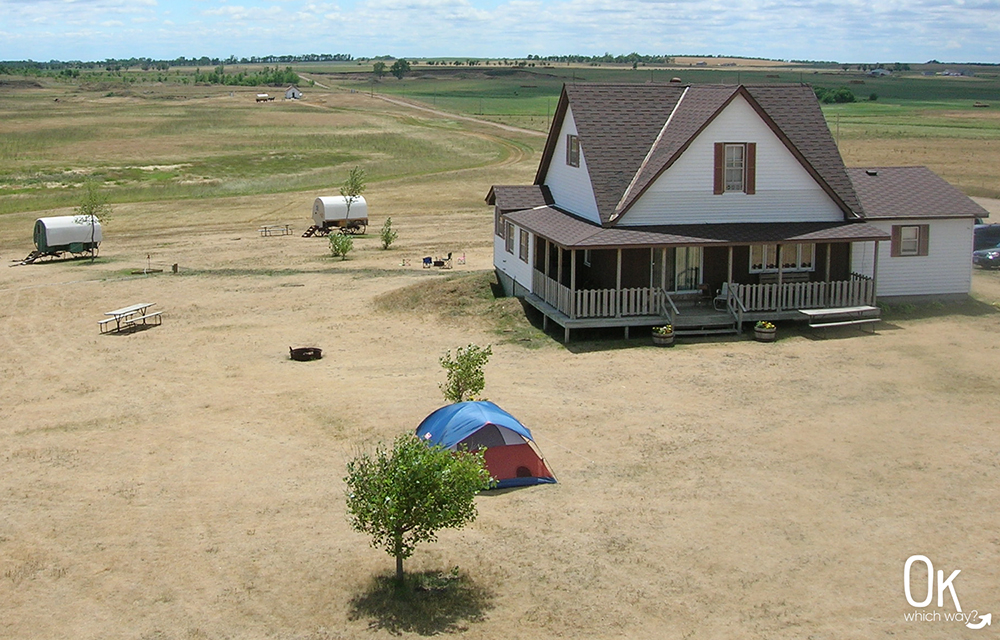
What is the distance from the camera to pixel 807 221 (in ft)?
101

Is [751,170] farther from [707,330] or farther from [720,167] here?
[707,330]

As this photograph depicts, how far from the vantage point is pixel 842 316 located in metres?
29.1

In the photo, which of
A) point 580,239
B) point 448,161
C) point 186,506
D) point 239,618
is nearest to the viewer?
point 239,618

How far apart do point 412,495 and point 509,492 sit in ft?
13.9

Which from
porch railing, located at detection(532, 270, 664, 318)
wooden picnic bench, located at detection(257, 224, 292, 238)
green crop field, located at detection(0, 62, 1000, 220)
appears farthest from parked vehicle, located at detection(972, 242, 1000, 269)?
wooden picnic bench, located at detection(257, 224, 292, 238)

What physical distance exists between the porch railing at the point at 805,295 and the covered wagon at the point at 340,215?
1029 inches

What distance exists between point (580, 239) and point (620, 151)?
396 cm

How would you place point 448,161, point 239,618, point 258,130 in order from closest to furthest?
1. point 239,618
2. point 448,161
3. point 258,130

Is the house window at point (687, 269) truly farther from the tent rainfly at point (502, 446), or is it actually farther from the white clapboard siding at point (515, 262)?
the tent rainfly at point (502, 446)

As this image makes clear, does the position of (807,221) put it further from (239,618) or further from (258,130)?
(258,130)

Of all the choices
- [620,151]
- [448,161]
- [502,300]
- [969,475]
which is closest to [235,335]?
[502,300]

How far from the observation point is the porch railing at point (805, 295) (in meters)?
29.3

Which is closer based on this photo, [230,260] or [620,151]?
[620,151]

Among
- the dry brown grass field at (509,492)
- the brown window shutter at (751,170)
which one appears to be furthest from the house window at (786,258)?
the dry brown grass field at (509,492)
